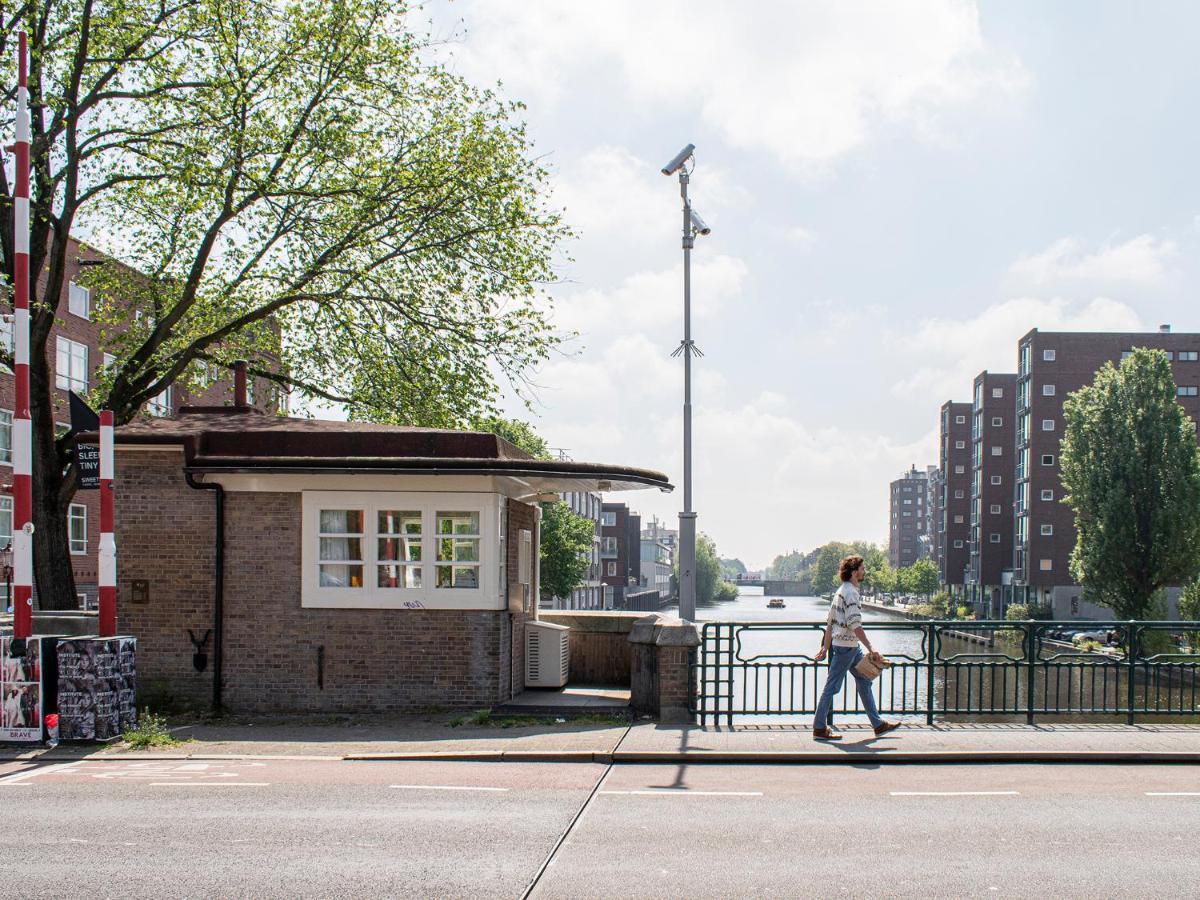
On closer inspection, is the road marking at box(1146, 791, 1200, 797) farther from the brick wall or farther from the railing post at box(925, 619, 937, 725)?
the brick wall

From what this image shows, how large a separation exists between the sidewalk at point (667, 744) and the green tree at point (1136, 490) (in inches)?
1836

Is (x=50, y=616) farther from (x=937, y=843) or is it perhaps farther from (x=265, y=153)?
(x=937, y=843)

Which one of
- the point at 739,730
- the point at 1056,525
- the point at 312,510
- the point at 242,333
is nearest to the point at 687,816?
the point at 739,730

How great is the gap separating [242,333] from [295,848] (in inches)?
710

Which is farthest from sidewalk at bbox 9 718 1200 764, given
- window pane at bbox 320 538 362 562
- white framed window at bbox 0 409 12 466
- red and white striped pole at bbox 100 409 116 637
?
white framed window at bbox 0 409 12 466

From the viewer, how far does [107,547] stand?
39.5 ft

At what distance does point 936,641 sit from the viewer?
1331 cm

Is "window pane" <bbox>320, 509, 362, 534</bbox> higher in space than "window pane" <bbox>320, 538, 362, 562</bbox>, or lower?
higher

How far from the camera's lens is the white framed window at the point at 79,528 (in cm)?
5606

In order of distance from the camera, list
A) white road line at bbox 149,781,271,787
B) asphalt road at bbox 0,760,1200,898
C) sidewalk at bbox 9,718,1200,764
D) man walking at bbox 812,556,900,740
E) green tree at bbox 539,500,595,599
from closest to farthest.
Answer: asphalt road at bbox 0,760,1200,898
white road line at bbox 149,781,271,787
sidewalk at bbox 9,718,1200,764
man walking at bbox 812,556,900,740
green tree at bbox 539,500,595,599

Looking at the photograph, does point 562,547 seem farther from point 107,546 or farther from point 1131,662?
point 107,546

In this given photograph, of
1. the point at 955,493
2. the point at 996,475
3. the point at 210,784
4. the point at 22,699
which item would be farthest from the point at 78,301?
the point at 955,493

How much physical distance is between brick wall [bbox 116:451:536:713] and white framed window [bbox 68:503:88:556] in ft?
151

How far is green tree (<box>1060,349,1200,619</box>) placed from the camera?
55344mm
